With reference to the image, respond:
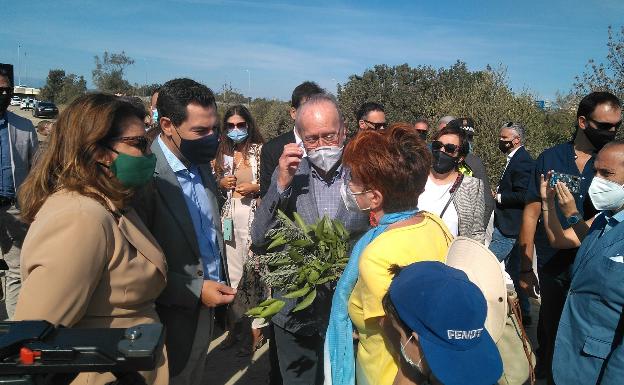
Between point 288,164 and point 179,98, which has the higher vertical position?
point 179,98

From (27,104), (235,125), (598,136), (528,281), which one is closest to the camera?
(598,136)

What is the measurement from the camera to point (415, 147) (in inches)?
83.3

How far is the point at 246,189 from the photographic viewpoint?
487 cm

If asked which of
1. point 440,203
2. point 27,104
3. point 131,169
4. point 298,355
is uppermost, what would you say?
point 131,169

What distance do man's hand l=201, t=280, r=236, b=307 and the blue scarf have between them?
2.08 feet

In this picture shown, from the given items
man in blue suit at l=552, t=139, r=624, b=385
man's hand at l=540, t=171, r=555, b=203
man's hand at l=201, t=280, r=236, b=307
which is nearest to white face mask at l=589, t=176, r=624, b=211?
man in blue suit at l=552, t=139, r=624, b=385

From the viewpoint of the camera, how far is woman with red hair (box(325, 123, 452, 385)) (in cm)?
189

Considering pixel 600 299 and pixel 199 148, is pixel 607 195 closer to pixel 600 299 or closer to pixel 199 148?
pixel 600 299

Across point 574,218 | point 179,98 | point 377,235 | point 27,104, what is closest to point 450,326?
point 377,235

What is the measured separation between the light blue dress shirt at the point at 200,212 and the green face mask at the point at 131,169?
54 centimetres

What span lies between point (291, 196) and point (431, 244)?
112cm

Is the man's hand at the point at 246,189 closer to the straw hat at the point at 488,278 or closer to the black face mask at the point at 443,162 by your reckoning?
the black face mask at the point at 443,162

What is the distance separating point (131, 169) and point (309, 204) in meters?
1.16

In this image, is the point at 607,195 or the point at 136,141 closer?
the point at 136,141
